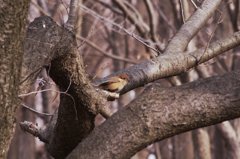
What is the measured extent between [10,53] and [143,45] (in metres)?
7.07

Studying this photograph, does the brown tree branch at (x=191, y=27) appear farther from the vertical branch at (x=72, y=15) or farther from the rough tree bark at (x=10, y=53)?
the rough tree bark at (x=10, y=53)

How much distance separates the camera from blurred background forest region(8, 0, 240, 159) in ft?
23.4

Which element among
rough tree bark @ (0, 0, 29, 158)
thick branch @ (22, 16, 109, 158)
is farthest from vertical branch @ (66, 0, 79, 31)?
rough tree bark @ (0, 0, 29, 158)

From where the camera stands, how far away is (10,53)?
2609 millimetres

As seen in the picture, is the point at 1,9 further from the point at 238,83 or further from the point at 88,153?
the point at 238,83

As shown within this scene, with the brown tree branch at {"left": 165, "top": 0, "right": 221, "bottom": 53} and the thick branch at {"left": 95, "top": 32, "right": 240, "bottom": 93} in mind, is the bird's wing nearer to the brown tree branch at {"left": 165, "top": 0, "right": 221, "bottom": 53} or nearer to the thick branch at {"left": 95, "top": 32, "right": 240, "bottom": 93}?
the thick branch at {"left": 95, "top": 32, "right": 240, "bottom": 93}

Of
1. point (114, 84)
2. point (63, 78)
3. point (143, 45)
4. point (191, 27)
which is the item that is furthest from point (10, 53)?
point (143, 45)

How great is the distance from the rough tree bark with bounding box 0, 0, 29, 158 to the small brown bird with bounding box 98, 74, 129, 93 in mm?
1377

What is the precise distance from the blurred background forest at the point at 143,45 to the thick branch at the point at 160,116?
0.57 metres

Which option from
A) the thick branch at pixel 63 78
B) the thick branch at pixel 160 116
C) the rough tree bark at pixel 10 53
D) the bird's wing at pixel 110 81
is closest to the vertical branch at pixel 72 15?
the thick branch at pixel 63 78

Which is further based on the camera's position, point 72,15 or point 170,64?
point 170,64

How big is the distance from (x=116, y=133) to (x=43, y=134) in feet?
3.46

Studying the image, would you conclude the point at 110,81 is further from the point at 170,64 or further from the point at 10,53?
the point at 10,53

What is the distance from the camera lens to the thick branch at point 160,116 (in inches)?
142
